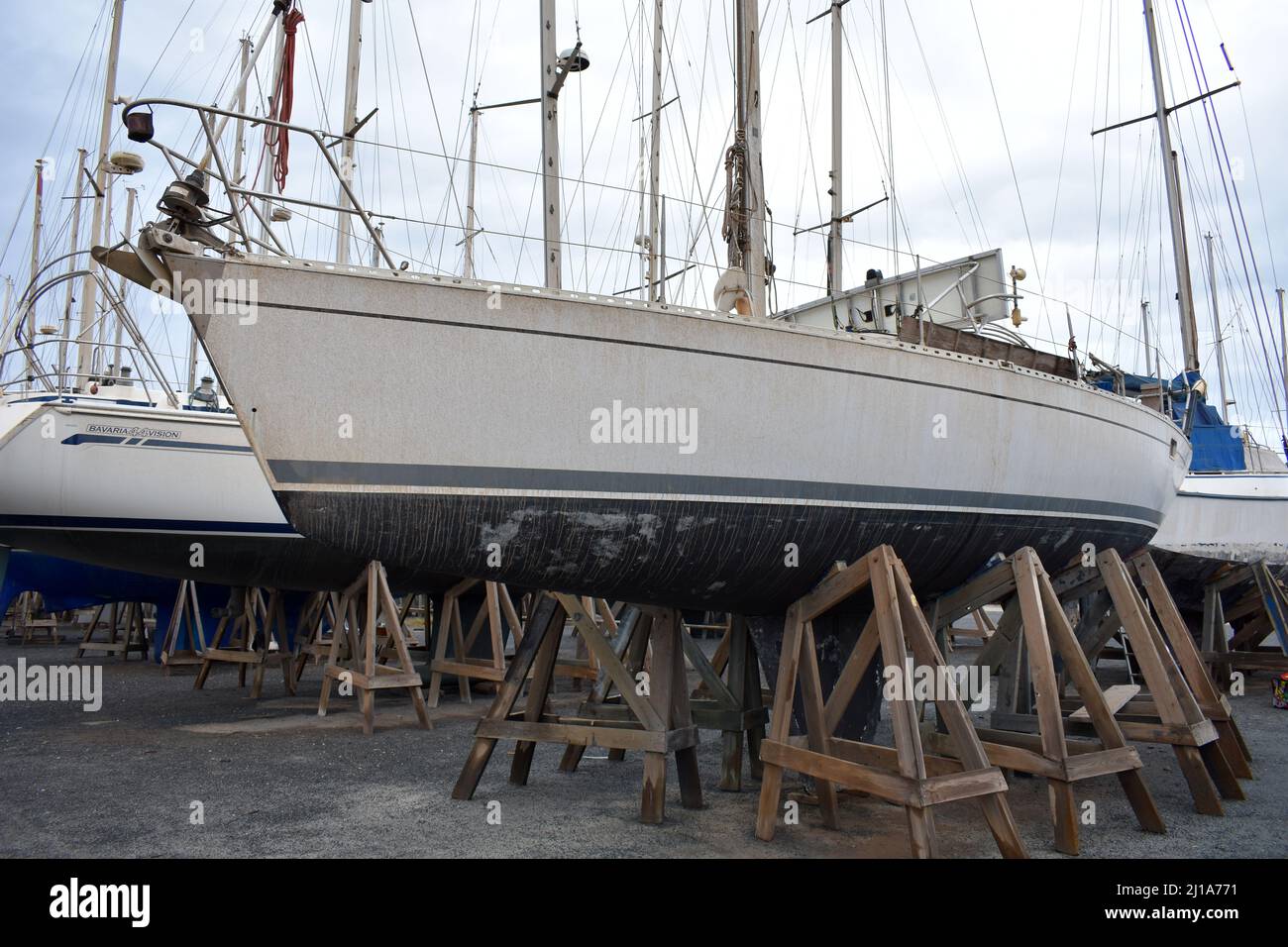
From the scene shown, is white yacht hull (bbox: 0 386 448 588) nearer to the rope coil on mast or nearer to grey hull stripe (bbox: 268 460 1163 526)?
the rope coil on mast

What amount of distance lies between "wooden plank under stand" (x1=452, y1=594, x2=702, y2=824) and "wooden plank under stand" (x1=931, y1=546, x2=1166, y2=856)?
5.42 ft

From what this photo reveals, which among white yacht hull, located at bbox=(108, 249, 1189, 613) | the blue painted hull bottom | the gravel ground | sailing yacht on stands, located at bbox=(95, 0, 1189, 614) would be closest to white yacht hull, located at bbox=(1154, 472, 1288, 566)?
the gravel ground

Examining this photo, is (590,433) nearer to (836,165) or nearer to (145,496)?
(145,496)

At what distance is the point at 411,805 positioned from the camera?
5.34 meters

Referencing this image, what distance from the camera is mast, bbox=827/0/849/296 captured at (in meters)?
12.0

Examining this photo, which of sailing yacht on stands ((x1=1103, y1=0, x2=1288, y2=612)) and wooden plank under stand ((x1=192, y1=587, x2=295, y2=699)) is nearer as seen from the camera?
wooden plank under stand ((x1=192, y1=587, x2=295, y2=699))

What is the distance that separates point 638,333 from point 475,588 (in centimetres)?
639

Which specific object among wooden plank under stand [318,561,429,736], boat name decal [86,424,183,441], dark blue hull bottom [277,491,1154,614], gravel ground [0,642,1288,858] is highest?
boat name decal [86,424,183,441]

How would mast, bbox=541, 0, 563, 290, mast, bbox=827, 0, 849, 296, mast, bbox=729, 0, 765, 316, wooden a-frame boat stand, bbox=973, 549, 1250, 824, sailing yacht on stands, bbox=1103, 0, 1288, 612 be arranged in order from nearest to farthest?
1. wooden a-frame boat stand, bbox=973, 549, 1250, 824
2. mast, bbox=729, 0, 765, 316
3. mast, bbox=541, 0, 563, 290
4. sailing yacht on stands, bbox=1103, 0, 1288, 612
5. mast, bbox=827, 0, 849, 296

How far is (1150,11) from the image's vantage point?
645 inches

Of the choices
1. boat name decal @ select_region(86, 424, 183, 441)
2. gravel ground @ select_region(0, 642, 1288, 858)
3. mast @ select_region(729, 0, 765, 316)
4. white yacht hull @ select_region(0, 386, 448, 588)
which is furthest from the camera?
boat name decal @ select_region(86, 424, 183, 441)

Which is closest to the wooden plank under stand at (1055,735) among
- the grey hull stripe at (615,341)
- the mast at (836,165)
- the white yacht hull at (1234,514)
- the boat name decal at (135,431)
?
the grey hull stripe at (615,341)

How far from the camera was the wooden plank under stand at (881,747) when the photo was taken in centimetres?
403

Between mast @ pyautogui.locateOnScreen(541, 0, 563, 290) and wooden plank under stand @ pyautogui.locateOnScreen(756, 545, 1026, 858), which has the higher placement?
mast @ pyautogui.locateOnScreen(541, 0, 563, 290)
